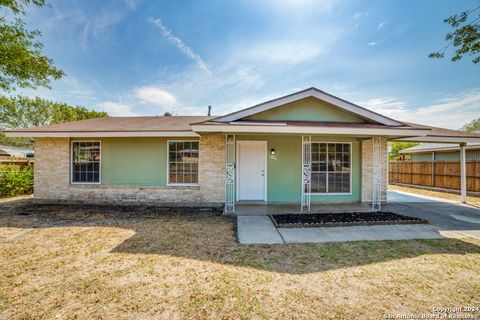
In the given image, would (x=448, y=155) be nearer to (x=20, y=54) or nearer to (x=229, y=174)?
(x=229, y=174)

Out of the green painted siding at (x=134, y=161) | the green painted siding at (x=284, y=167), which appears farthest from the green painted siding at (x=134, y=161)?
the green painted siding at (x=284, y=167)

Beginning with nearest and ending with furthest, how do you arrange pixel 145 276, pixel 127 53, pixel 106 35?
pixel 145 276
pixel 106 35
pixel 127 53

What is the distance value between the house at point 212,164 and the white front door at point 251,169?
4cm

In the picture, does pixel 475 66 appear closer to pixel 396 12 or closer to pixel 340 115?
pixel 396 12

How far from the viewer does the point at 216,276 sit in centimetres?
350

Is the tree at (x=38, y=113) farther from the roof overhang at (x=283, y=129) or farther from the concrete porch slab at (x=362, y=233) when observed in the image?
the concrete porch slab at (x=362, y=233)

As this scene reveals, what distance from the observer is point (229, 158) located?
793 centimetres

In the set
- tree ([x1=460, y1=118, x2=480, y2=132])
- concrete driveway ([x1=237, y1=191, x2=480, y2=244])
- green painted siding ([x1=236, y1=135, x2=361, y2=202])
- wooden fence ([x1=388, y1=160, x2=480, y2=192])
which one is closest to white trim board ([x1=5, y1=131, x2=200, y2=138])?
green painted siding ([x1=236, y1=135, x2=361, y2=202])

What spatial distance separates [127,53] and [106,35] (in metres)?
1.14

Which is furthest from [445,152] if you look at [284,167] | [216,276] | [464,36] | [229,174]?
[216,276]

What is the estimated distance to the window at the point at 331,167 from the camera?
895cm

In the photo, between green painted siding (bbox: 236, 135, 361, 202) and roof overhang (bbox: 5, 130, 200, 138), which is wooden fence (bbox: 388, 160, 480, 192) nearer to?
green painted siding (bbox: 236, 135, 361, 202)

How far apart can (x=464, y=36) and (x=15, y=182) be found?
21.1 m

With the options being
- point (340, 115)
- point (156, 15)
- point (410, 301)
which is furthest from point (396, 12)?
point (410, 301)
